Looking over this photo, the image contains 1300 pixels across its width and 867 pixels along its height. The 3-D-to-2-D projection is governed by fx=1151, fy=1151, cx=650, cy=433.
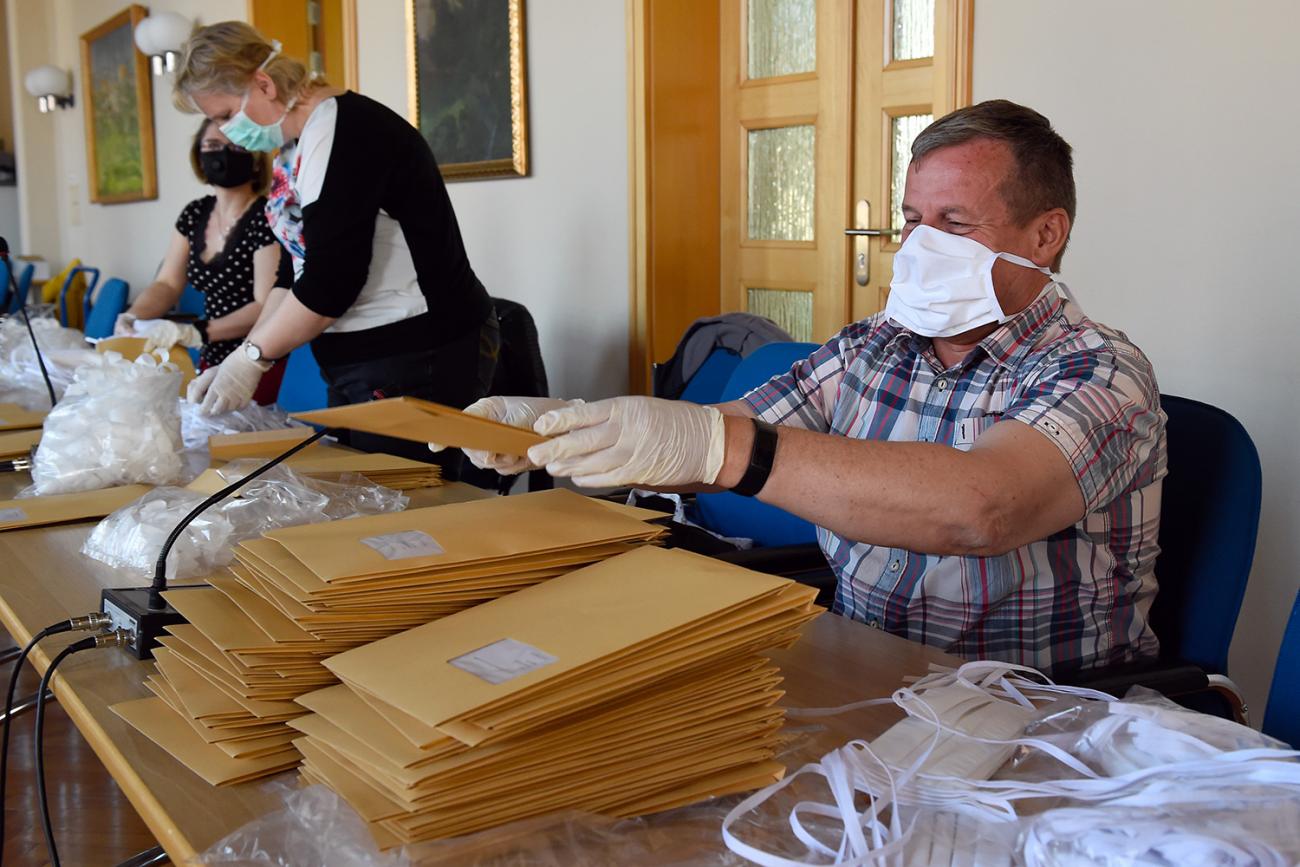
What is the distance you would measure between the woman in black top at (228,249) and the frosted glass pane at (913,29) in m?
1.80

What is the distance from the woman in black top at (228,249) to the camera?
333cm

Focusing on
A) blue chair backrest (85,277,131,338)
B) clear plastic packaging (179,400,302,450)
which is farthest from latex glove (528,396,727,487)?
blue chair backrest (85,277,131,338)

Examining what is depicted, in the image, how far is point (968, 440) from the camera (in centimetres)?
141

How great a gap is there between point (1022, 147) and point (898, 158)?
174 centimetres

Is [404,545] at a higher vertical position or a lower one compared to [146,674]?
higher

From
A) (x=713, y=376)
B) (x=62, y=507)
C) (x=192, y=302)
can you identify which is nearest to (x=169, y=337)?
(x=62, y=507)

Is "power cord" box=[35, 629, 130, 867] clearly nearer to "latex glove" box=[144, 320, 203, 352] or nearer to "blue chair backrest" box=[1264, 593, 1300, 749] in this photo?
"blue chair backrest" box=[1264, 593, 1300, 749]

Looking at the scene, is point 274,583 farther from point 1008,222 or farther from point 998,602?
point 1008,222

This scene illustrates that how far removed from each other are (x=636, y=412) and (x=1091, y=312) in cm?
158

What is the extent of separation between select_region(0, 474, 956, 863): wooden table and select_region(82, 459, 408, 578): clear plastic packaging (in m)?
0.04

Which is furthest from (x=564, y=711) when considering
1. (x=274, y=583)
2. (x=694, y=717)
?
(x=274, y=583)

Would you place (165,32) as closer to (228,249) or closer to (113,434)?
(228,249)

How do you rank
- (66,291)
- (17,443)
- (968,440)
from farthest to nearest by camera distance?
(66,291) → (17,443) → (968,440)

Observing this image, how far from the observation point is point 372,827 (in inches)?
29.0
